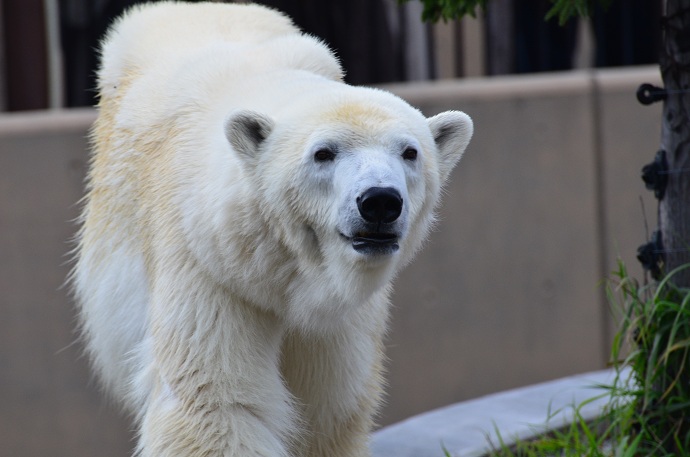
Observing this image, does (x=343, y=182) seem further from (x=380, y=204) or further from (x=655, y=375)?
(x=655, y=375)

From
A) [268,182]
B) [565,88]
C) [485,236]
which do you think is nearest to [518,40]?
[565,88]

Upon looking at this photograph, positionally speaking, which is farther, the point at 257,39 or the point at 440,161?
the point at 257,39

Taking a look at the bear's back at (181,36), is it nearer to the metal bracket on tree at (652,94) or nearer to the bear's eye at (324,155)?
the bear's eye at (324,155)

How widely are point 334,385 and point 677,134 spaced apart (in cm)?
142

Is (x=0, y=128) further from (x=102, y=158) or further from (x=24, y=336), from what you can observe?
(x=102, y=158)

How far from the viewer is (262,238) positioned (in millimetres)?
3361

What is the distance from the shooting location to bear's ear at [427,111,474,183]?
357cm

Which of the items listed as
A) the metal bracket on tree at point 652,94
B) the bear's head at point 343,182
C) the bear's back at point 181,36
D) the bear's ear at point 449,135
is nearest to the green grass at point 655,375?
the metal bracket on tree at point 652,94

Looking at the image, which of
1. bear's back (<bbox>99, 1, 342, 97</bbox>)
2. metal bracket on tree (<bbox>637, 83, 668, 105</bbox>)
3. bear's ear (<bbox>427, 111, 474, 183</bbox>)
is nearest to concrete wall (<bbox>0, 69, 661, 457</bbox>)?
bear's back (<bbox>99, 1, 342, 97</bbox>)

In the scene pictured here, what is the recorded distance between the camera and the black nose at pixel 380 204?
9.93ft

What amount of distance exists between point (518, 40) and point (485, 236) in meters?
1.85

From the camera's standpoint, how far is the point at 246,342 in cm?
344

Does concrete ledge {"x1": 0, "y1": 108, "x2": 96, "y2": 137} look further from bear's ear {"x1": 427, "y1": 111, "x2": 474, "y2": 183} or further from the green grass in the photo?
the green grass

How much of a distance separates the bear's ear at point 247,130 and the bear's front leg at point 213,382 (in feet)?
1.44
